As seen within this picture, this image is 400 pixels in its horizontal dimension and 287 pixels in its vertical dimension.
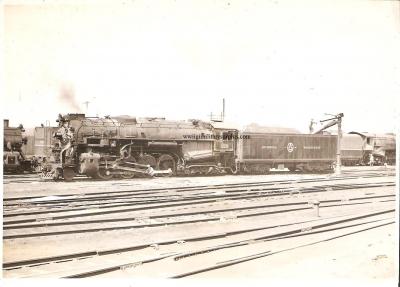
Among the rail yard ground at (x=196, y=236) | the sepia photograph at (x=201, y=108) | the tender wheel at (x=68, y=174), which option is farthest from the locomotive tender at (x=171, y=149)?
the rail yard ground at (x=196, y=236)

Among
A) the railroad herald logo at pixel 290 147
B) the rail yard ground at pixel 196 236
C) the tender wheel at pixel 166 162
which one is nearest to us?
the rail yard ground at pixel 196 236

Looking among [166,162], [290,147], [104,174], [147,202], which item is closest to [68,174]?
[104,174]

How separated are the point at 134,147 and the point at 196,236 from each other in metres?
4.12

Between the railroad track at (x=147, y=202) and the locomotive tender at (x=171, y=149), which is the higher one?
the locomotive tender at (x=171, y=149)

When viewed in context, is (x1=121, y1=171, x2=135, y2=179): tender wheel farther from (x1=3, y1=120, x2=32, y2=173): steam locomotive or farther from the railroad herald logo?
the railroad herald logo

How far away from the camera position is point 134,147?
346 inches

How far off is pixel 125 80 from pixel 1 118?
172 cm

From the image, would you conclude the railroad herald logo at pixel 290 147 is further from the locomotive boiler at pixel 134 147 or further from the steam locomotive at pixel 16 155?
the steam locomotive at pixel 16 155

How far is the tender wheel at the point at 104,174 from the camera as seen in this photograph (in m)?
8.33

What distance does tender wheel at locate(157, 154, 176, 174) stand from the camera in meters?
8.98

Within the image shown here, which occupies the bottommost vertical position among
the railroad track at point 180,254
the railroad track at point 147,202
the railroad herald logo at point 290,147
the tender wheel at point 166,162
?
the railroad track at point 180,254

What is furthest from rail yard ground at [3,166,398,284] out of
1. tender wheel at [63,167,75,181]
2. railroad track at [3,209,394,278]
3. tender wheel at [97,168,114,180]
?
tender wheel at [97,168,114,180]

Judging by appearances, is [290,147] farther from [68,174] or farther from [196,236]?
[196,236]

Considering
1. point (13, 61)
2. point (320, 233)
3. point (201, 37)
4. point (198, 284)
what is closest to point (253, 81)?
point (201, 37)
